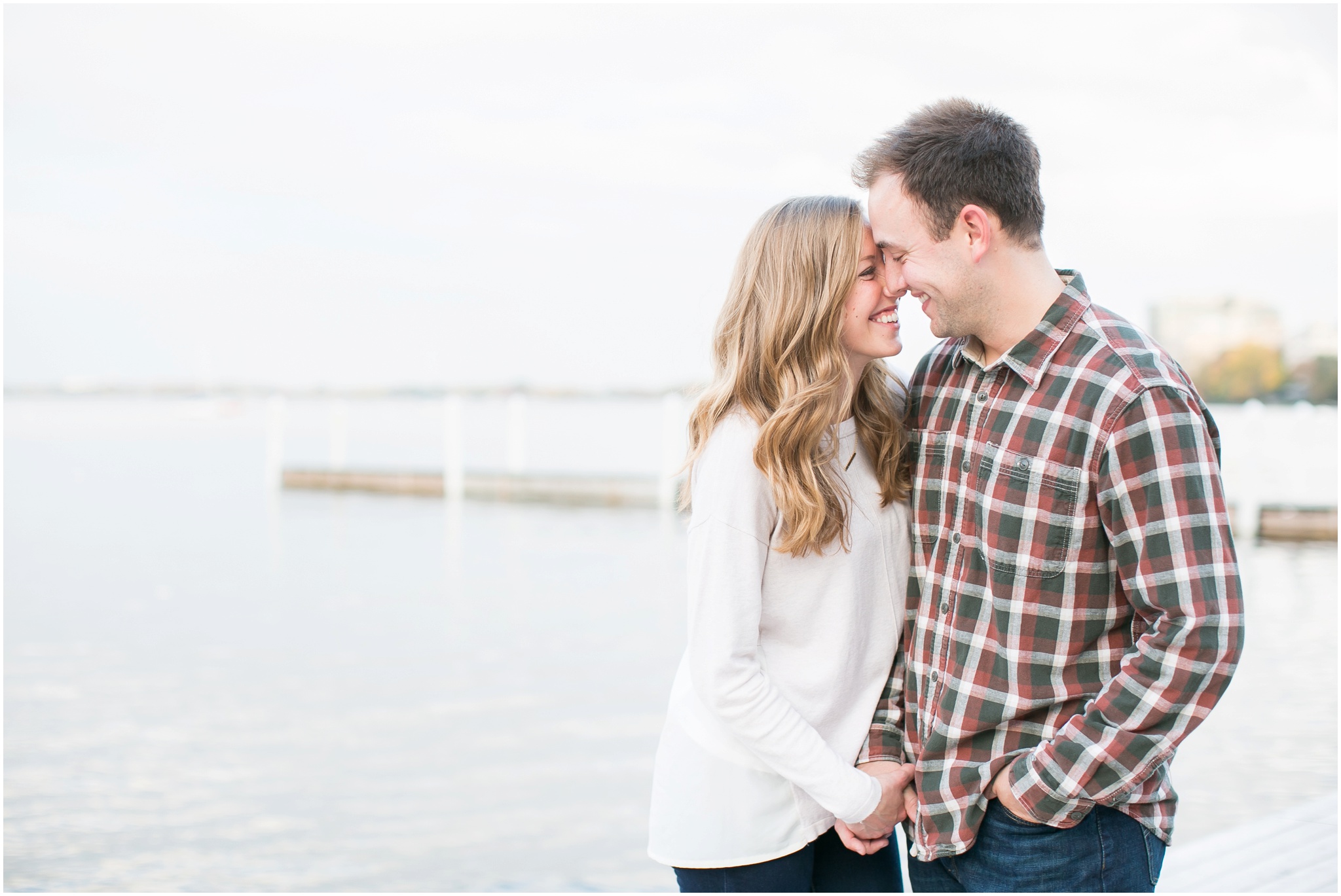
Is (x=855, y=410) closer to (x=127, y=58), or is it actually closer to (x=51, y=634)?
(x=51, y=634)

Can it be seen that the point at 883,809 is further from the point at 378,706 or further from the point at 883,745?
the point at 378,706

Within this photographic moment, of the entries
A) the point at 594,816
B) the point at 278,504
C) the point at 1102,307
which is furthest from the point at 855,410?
the point at 278,504

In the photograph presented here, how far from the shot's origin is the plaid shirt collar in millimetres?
1442

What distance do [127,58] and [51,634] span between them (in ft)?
133

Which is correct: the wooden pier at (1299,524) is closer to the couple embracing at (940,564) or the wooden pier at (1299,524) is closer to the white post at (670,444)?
the white post at (670,444)

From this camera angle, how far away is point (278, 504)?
15445 mm

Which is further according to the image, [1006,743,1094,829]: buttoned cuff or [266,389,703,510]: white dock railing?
[266,389,703,510]: white dock railing

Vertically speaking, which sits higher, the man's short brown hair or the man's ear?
the man's short brown hair

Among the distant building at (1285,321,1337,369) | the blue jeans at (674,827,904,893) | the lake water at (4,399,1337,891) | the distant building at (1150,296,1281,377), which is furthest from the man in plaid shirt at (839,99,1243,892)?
the distant building at (1150,296,1281,377)

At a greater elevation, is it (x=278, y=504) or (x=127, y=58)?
(x=127, y=58)

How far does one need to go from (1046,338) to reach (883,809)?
2.29ft

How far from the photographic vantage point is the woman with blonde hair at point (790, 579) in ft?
4.96

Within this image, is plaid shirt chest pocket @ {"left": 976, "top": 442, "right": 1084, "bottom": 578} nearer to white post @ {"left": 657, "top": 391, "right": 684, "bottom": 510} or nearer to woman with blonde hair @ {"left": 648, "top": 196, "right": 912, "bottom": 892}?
woman with blonde hair @ {"left": 648, "top": 196, "right": 912, "bottom": 892}

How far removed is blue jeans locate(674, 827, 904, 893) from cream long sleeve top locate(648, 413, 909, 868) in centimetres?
3
